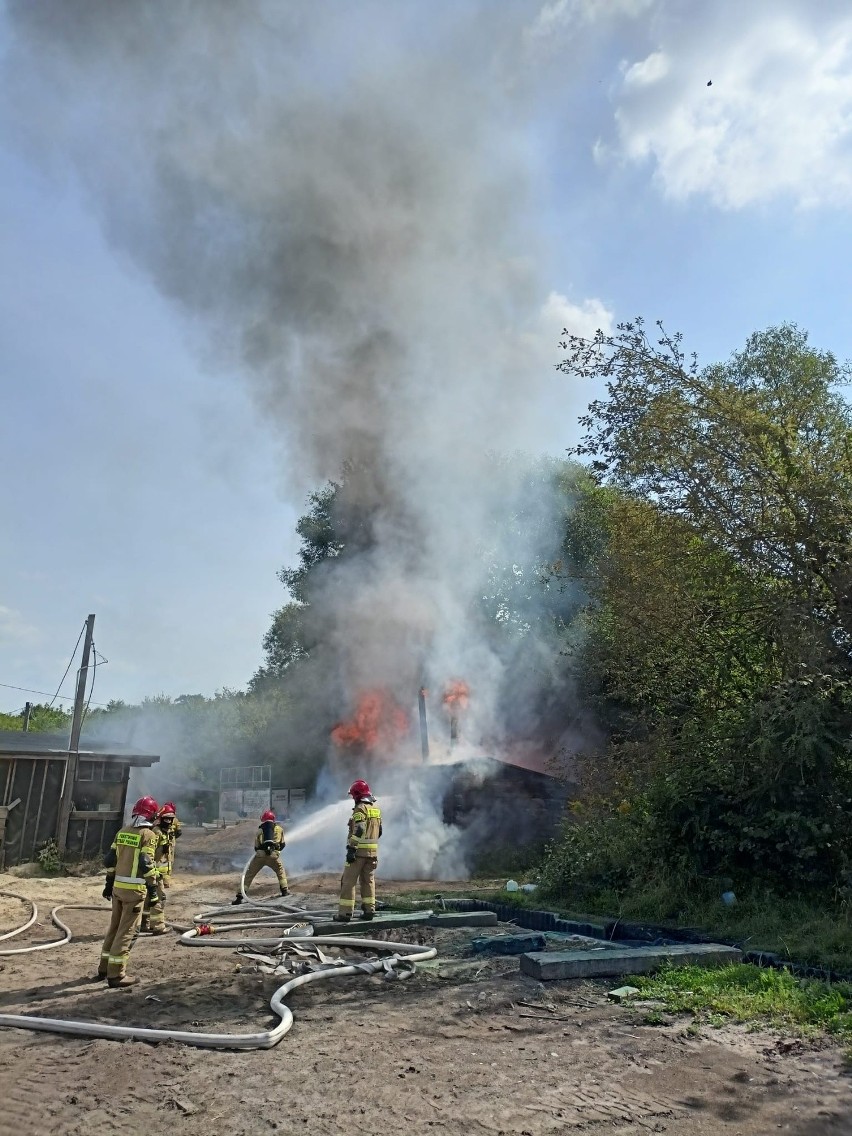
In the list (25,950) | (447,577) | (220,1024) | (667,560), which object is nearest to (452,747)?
(447,577)

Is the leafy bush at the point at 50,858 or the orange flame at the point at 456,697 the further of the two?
the orange flame at the point at 456,697

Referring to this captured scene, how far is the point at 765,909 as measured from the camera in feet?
32.6

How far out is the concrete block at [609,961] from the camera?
706 cm

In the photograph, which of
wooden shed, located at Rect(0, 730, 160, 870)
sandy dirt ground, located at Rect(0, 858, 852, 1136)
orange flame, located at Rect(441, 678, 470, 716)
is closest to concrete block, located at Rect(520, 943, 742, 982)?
sandy dirt ground, located at Rect(0, 858, 852, 1136)

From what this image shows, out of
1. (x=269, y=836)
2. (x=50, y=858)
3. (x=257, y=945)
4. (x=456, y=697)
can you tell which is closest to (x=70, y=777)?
(x=50, y=858)

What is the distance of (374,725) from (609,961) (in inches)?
894

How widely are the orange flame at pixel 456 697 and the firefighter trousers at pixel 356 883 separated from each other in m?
17.9

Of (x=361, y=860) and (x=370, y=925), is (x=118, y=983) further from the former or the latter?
(x=361, y=860)

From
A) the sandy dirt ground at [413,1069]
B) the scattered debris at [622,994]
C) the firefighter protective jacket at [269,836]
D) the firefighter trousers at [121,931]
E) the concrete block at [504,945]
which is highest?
the firefighter protective jacket at [269,836]

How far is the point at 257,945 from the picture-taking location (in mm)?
8734

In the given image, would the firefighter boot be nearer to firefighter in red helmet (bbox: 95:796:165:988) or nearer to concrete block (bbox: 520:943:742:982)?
firefighter in red helmet (bbox: 95:796:165:988)

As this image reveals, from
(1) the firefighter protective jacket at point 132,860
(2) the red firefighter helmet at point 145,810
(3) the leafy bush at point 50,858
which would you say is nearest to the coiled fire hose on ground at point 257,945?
(1) the firefighter protective jacket at point 132,860

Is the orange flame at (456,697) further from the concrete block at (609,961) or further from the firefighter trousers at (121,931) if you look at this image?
the firefighter trousers at (121,931)

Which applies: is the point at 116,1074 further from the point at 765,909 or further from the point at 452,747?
the point at 452,747
